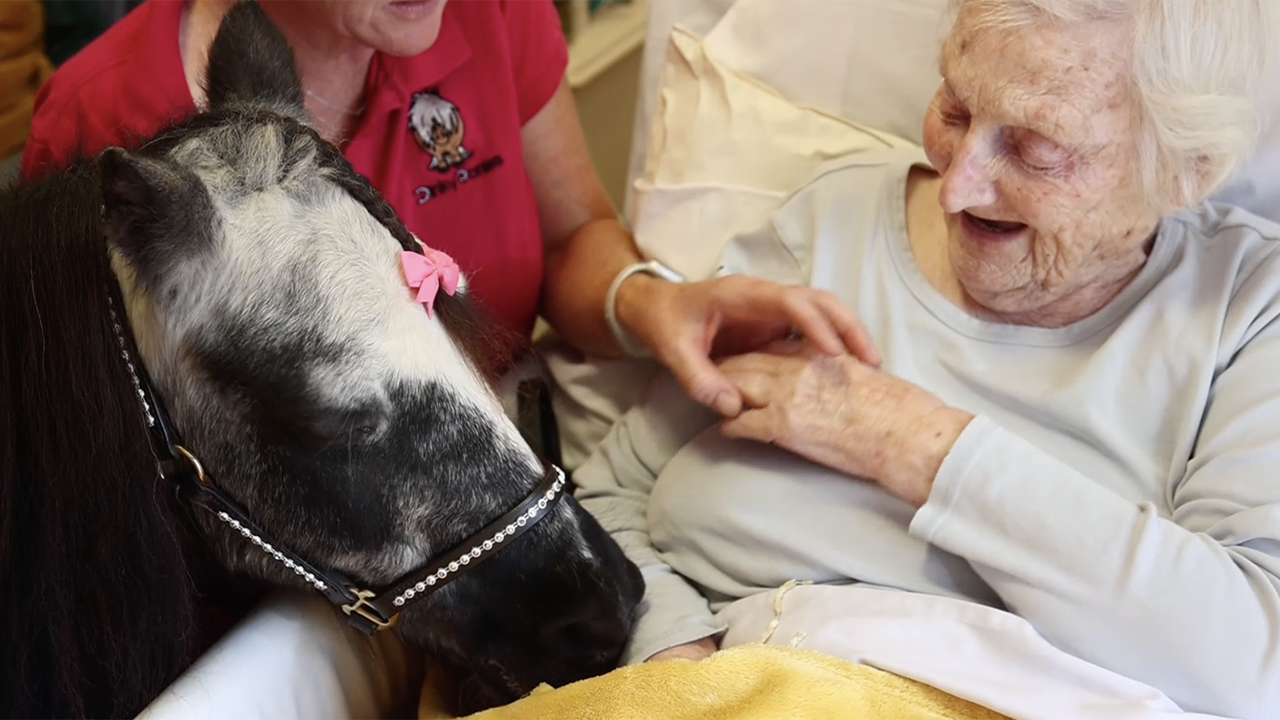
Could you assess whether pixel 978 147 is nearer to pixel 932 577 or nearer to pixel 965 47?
pixel 965 47

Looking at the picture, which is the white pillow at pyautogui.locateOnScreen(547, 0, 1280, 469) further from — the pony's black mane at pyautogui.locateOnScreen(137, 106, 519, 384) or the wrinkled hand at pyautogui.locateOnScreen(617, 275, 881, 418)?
the pony's black mane at pyautogui.locateOnScreen(137, 106, 519, 384)

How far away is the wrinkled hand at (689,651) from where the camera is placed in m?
1.03

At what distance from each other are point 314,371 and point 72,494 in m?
0.22

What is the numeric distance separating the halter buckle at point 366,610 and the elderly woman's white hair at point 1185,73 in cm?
77

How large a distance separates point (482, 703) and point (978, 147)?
736 millimetres

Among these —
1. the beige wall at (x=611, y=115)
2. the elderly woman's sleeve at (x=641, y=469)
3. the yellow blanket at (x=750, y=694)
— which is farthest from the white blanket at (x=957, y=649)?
the beige wall at (x=611, y=115)

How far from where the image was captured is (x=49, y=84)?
3.92 ft

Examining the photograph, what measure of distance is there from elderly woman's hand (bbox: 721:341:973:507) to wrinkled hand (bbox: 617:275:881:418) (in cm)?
2

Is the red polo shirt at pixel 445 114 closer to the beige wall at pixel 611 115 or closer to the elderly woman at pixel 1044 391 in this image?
the elderly woman at pixel 1044 391

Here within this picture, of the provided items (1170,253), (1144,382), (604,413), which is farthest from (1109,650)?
(604,413)

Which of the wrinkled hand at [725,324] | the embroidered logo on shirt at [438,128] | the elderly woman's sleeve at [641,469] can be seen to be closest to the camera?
the wrinkled hand at [725,324]

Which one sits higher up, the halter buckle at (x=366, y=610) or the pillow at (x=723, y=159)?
the pillow at (x=723, y=159)

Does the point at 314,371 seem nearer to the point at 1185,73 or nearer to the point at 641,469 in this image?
the point at 641,469

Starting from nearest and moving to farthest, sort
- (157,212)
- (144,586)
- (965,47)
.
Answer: (157,212) → (144,586) → (965,47)
